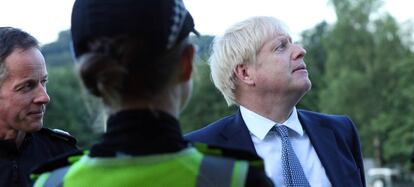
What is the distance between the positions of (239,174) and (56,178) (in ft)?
1.66

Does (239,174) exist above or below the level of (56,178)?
above

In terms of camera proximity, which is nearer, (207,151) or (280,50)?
(207,151)

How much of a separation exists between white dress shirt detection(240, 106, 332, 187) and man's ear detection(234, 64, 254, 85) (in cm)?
16

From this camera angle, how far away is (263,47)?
3.92 m

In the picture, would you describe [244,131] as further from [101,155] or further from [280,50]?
[101,155]

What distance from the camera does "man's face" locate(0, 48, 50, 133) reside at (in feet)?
11.4

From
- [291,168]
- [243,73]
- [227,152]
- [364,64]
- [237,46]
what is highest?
[227,152]

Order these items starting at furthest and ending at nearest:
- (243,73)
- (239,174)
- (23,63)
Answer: (243,73), (23,63), (239,174)

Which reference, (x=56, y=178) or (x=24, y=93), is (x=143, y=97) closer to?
(x=56, y=178)

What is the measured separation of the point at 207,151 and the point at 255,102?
6.63ft

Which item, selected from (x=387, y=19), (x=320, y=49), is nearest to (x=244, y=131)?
(x=387, y=19)

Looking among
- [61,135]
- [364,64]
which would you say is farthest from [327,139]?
[364,64]

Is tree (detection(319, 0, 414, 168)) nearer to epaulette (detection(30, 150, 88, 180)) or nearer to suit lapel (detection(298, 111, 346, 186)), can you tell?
suit lapel (detection(298, 111, 346, 186))

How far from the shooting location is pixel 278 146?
152 inches
